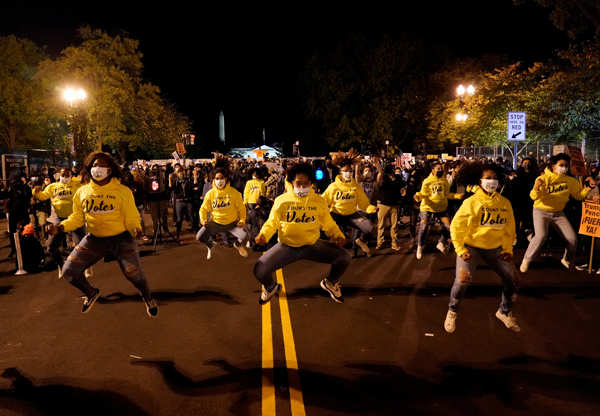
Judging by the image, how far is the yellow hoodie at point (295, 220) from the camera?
6.30m

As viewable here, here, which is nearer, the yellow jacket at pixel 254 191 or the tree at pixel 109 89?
the yellow jacket at pixel 254 191

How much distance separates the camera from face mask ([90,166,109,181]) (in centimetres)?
608

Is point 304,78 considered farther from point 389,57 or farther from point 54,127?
point 54,127

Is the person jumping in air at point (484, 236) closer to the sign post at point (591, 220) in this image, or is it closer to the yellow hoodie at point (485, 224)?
the yellow hoodie at point (485, 224)

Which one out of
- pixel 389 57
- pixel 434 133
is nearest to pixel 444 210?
pixel 434 133

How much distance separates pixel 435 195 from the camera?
33.4 ft

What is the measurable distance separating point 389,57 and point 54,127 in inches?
1299

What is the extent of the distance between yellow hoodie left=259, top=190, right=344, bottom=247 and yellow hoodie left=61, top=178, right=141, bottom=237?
1713 millimetres

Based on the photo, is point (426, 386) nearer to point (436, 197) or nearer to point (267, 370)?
point (267, 370)

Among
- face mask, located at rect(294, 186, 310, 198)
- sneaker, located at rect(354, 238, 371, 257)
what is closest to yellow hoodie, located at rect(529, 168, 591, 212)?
sneaker, located at rect(354, 238, 371, 257)

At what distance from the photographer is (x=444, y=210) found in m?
10.3

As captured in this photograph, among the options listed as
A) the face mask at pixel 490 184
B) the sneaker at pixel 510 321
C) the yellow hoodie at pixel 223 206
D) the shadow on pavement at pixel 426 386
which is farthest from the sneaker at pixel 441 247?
the shadow on pavement at pixel 426 386

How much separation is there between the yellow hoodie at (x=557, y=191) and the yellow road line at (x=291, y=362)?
15.8 ft

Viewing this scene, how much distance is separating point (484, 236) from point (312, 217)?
216cm
